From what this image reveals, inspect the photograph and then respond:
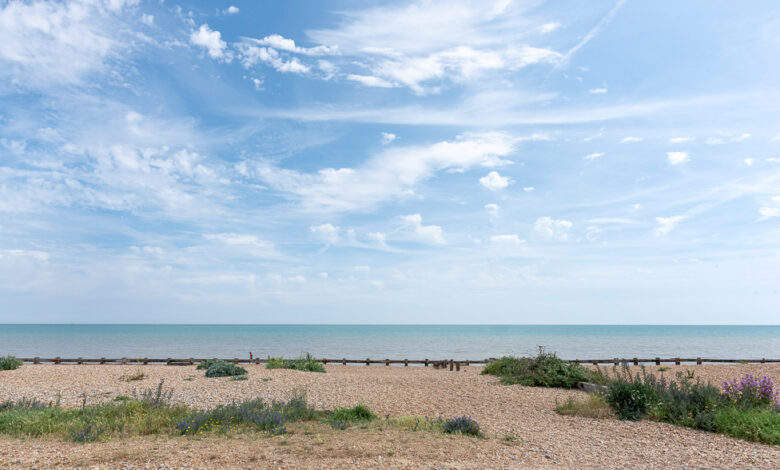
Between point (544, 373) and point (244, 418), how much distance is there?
11.9 metres

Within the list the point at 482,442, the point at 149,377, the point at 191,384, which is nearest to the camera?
the point at 482,442

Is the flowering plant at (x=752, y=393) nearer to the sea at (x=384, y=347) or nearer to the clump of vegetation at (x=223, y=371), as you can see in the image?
the clump of vegetation at (x=223, y=371)

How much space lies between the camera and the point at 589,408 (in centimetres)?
1117

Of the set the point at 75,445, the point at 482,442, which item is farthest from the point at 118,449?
the point at 482,442

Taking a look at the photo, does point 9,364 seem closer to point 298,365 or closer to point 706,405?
point 298,365

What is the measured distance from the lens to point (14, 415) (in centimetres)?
946

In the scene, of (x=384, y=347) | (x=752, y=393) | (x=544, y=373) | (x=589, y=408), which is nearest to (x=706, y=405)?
(x=752, y=393)

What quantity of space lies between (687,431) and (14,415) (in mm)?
14110

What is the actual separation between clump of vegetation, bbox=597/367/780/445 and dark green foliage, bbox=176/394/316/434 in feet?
25.0

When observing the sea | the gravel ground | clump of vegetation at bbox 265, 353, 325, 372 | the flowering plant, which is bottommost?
the sea

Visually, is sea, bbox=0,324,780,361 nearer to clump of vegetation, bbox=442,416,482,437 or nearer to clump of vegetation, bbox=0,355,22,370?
clump of vegetation, bbox=0,355,22,370

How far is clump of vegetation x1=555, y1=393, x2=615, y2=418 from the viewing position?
10896 mm

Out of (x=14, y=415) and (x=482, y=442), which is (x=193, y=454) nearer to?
(x=482, y=442)

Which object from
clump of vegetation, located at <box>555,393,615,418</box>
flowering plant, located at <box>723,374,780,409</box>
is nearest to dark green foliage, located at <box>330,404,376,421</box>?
clump of vegetation, located at <box>555,393,615,418</box>
